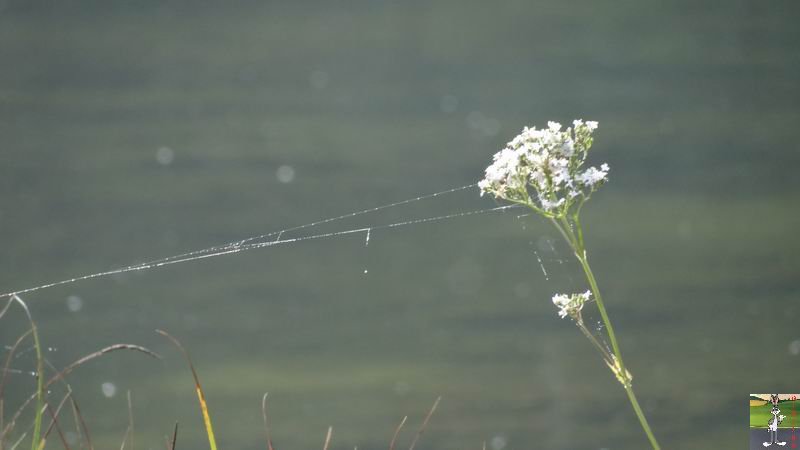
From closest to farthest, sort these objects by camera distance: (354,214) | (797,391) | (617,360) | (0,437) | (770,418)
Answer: (0,437)
(617,360)
(770,418)
(354,214)
(797,391)

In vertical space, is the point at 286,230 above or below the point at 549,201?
above

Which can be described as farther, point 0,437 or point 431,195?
point 431,195

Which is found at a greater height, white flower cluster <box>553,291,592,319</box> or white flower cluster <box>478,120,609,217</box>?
white flower cluster <box>478,120,609,217</box>

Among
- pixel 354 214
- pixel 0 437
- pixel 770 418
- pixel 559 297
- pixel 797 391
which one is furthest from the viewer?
pixel 797 391

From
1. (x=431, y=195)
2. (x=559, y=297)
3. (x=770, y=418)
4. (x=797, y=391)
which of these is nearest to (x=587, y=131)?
(x=559, y=297)

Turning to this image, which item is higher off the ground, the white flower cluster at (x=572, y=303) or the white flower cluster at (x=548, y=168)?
the white flower cluster at (x=548, y=168)

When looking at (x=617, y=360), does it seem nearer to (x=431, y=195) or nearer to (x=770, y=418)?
(x=770, y=418)

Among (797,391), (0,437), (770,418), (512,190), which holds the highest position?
(797,391)
